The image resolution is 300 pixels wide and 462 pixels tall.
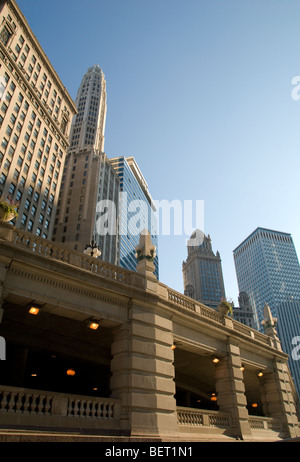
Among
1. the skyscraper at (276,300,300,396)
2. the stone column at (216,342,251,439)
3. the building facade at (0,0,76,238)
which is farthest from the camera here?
the skyscraper at (276,300,300,396)

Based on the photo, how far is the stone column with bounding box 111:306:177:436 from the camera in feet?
42.0

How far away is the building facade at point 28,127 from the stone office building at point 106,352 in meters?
58.5

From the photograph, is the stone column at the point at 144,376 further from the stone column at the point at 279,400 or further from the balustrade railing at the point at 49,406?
the stone column at the point at 279,400

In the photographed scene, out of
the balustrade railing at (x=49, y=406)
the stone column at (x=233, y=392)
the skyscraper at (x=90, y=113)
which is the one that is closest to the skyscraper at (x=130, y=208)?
the skyscraper at (x=90, y=113)

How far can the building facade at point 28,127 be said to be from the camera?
7569cm

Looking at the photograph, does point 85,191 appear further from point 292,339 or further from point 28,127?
point 292,339

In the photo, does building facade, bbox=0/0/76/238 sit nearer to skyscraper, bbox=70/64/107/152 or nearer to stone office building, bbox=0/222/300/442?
skyscraper, bbox=70/64/107/152

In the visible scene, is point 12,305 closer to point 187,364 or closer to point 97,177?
point 187,364

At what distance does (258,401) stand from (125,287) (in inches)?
931

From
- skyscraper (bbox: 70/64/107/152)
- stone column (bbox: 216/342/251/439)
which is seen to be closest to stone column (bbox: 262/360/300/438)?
stone column (bbox: 216/342/251/439)

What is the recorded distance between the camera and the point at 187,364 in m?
21.5

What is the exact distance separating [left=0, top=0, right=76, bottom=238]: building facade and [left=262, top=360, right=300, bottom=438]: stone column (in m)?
60.6

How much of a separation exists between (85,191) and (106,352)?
321 ft

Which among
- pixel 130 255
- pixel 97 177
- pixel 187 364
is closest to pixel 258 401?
pixel 187 364
